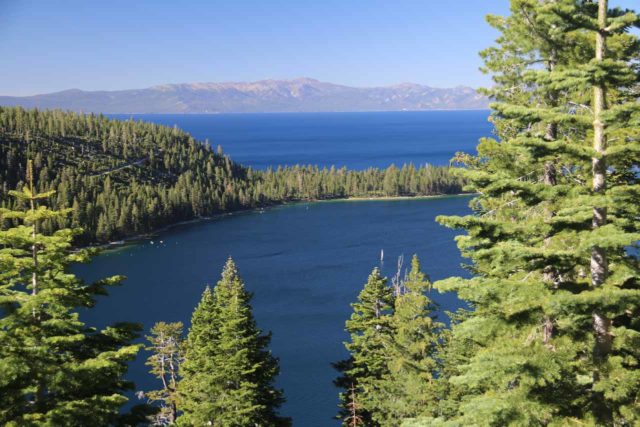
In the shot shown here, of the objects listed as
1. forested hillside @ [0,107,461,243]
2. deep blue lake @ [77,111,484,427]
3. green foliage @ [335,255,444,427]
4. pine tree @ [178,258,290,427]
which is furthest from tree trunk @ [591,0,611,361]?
forested hillside @ [0,107,461,243]

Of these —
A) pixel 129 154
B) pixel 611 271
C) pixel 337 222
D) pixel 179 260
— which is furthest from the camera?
pixel 129 154

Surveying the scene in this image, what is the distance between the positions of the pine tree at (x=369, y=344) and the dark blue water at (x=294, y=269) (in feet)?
48.8

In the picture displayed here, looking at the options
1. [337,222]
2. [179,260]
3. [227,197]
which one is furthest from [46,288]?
[227,197]

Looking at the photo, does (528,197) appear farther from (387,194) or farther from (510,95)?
(387,194)

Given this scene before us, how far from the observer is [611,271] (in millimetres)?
9734

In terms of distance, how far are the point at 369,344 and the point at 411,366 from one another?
5.88 m

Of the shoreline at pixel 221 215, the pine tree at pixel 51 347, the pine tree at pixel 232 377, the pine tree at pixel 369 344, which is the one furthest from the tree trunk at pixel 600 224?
the shoreline at pixel 221 215

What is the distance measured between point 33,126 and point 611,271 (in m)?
209

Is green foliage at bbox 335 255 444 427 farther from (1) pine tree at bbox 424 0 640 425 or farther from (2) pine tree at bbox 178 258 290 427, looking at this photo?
(1) pine tree at bbox 424 0 640 425

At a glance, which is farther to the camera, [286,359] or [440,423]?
[286,359]

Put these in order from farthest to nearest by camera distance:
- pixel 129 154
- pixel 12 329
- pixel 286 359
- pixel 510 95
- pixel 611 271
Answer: pixel 129 154 < pixel 286 359 < pixel 510 95 < pixel 12 329 < pixel 611 271

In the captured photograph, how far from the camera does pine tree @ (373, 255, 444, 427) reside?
26.5 meters

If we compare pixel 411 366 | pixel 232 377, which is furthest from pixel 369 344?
pixel 232 377

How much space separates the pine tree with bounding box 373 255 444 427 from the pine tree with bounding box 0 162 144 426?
54.3 ft
